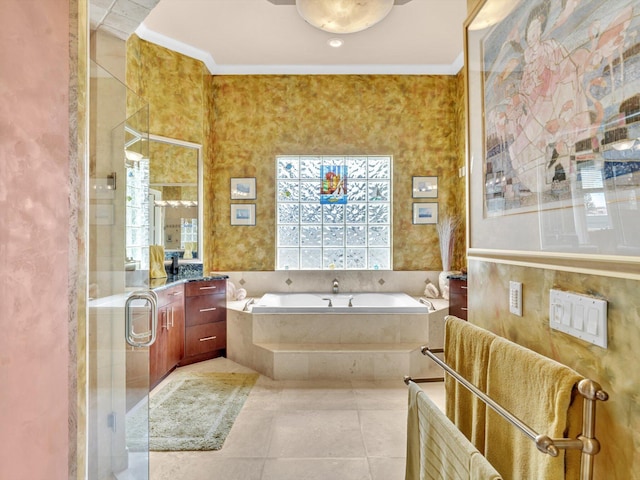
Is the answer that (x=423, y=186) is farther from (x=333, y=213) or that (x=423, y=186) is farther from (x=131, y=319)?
(x=131, y=319)

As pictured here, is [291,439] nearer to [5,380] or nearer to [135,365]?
[135,365]

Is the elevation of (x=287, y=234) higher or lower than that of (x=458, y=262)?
higher

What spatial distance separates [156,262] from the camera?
3574mm

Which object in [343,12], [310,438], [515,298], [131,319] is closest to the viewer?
[515,298]

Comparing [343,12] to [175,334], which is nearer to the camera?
[343,12]

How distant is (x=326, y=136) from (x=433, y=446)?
3947 mm

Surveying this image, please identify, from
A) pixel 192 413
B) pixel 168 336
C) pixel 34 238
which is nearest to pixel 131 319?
pixel 34 238

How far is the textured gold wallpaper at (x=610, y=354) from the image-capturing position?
2.45 feet

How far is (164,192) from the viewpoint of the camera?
3.98 m

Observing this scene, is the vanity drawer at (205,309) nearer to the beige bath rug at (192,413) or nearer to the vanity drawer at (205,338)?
the vanity drawer at (205,338)

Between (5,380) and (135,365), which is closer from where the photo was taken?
(5,380)

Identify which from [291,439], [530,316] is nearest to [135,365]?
[291,439]

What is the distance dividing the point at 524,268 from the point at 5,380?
1.48m

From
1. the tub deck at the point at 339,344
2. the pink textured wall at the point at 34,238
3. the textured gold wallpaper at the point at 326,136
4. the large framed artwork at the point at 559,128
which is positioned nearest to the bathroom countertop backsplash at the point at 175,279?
the textured gold wallpaper at the point at 326,136
